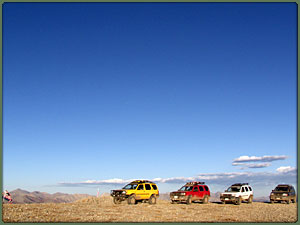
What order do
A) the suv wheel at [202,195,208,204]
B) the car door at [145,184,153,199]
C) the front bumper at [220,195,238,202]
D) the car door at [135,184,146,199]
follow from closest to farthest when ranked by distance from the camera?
the car door at [135,184,146,199]
the car door at [145,184,153,199]
the front bumper at [220,195,238,202]
the suv wheel at [202,195,208,204]

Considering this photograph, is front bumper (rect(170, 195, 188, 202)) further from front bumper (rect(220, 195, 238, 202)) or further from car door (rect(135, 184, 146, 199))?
front bumper (rect(220, 195, 238, 202))

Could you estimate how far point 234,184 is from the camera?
3531cm

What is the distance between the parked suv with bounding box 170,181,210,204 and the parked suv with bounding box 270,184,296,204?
7605mm

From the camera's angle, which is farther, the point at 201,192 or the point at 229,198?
the point at 201,192

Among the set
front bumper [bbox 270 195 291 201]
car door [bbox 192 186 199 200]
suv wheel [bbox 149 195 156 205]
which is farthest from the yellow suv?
A: front bumper [bbox 270 195 291 201]

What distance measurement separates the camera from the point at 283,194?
36438 millimetres

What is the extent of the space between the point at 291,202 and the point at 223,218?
20.0 meters

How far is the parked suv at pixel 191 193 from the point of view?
32397mm

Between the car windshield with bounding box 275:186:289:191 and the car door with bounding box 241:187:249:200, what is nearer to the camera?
the car door with bounding box 241:187:249:200

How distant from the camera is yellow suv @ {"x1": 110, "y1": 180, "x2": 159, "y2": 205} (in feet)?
100

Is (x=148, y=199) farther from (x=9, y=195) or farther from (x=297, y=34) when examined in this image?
(x=297, y=34)

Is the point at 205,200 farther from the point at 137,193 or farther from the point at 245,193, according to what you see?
the point at 137,193

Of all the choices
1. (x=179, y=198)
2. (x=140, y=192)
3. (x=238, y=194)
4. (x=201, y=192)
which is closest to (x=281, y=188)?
(x=238, y=194)

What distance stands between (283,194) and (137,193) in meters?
16.5
